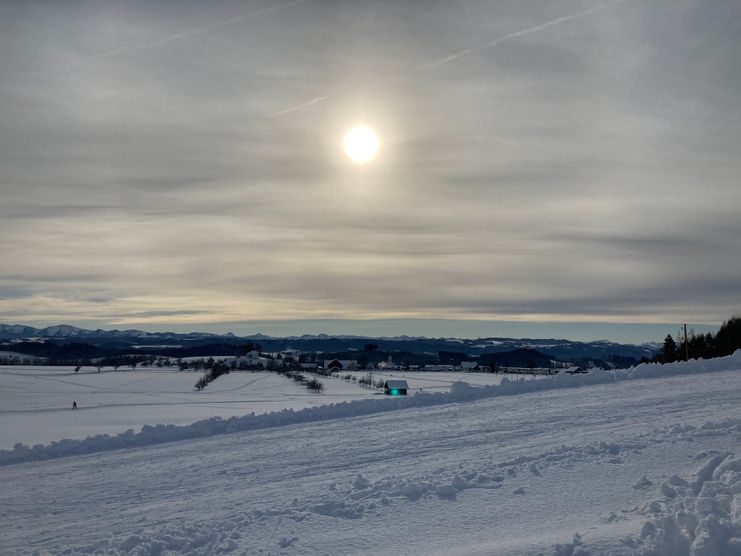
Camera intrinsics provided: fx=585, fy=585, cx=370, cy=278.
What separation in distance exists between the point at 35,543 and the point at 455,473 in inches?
233

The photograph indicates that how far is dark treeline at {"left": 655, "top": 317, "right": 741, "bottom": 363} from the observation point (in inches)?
2059

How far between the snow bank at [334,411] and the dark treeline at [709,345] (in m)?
35.9

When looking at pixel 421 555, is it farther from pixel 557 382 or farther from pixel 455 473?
pixel 557 382

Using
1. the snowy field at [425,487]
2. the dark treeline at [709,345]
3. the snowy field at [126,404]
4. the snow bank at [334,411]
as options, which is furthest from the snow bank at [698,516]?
the dark treeline at [709,345]

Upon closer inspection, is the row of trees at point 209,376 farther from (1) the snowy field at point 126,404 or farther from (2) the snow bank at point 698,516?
(2) the snow bank at point 698,516

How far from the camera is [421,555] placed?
634 cm

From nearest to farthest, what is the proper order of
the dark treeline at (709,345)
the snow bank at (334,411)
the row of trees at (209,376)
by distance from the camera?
the snow bank at (334,411), the dark treeline at (709,345), the row of trees at (209,376)

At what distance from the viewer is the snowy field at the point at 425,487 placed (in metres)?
6.41

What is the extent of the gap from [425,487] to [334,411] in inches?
320

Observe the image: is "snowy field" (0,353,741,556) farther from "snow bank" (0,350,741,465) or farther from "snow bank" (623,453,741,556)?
"snow bank" (0,350,741,465)

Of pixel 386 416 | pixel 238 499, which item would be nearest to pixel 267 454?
pixel 238 499

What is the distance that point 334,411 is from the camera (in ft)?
53.2

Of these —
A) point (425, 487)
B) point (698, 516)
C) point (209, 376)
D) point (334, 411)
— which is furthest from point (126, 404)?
point (698, 516)

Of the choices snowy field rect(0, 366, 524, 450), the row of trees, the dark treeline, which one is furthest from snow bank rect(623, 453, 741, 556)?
the row of trees
